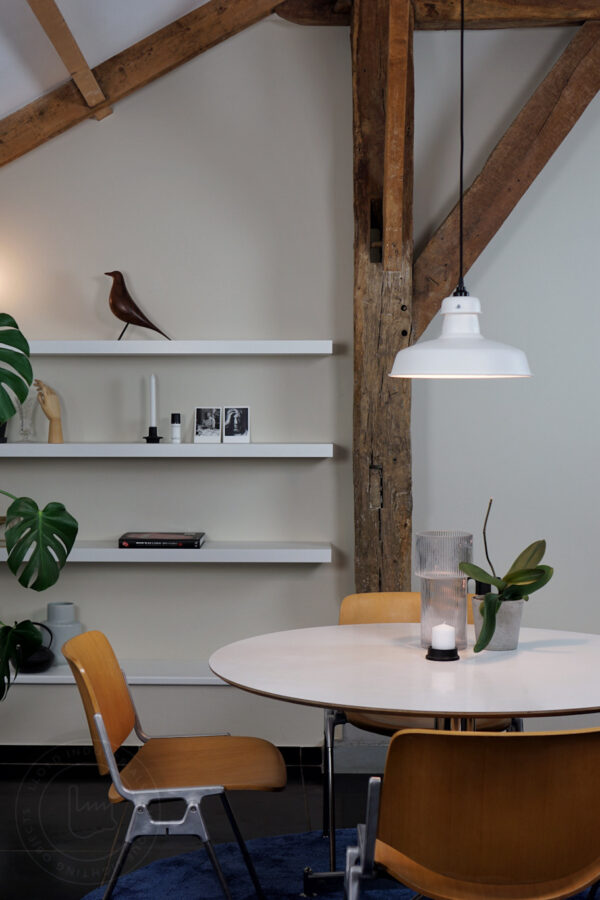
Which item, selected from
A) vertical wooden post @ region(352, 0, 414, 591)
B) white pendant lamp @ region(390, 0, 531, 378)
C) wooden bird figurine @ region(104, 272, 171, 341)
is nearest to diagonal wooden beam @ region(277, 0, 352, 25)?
vertical wooden post @ region(352, 0, 414, 591)

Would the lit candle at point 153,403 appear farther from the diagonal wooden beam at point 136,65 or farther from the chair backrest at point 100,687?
the chair backrest at point 100,687

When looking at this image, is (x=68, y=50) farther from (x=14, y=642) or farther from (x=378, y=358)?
(x=14, y=642)

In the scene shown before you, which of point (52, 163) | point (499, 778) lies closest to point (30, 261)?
point (52, 163)

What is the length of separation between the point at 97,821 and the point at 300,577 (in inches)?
48.8

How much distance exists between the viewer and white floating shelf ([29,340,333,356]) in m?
3.68

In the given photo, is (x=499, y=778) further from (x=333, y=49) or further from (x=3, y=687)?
(x=333, y=49)

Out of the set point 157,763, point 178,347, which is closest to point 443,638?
point 157,763

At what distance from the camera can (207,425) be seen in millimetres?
3822

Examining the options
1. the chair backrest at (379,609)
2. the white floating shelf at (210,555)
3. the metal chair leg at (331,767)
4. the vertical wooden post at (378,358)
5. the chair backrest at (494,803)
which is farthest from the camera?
the white floating shelf at (210,555)

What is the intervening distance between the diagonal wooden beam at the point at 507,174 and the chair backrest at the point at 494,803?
2.24 m

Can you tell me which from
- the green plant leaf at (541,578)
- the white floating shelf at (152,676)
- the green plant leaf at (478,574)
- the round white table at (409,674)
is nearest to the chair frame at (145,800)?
the round white table at (409,674)

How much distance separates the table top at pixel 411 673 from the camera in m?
1.95

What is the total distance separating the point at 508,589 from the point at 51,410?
214 cm

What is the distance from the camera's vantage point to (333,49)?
381 cm
